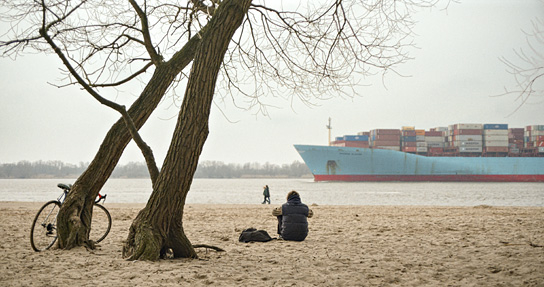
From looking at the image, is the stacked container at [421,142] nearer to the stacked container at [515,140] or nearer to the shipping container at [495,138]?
the shipping container at [495,138]

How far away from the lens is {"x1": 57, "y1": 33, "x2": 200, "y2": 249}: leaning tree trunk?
473 cm

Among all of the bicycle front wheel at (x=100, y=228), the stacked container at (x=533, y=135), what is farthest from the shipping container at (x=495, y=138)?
the bicycle front wheel at (x=100, y=228)

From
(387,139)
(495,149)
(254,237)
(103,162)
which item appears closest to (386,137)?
(387,139)

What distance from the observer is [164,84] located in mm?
5168

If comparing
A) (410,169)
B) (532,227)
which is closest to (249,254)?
(532,227)

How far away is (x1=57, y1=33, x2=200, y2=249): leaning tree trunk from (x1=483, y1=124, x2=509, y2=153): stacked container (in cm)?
6507

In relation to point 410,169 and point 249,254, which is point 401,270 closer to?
point 249,254

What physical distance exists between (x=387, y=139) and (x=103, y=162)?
207ft

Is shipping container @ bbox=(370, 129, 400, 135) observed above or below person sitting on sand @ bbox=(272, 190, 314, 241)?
above

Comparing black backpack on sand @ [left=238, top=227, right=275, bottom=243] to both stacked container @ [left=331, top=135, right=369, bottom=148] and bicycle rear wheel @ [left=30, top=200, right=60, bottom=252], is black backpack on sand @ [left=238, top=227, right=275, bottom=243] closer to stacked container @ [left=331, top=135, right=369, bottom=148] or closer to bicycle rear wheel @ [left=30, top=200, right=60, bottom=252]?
bicycle rear wheel @ [left=30, top=200, right=60, bottom=252]

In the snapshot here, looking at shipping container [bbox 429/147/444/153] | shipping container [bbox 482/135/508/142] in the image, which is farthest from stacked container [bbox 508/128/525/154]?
shipping container [bbox 429/147/444/153]

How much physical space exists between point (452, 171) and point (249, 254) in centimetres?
6023

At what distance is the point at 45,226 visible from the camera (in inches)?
190

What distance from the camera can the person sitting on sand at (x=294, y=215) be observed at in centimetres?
557
